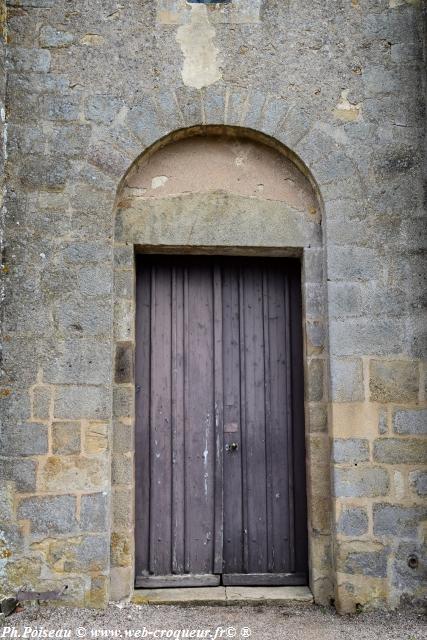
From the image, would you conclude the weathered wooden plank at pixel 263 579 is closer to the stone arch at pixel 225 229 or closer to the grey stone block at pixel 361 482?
the stone arch at pixel 225 229

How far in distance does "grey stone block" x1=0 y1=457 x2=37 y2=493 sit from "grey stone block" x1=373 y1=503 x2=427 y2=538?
7.03 ft

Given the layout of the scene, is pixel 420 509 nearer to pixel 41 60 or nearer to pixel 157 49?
pixel 157 49

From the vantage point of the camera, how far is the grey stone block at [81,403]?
12.8ft

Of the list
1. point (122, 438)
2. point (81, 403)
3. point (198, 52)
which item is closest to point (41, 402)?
point (81, 403)

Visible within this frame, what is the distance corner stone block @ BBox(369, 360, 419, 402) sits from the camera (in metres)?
4.03

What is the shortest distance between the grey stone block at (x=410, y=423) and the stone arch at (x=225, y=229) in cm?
46

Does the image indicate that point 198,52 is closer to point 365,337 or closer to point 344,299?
point 344,299

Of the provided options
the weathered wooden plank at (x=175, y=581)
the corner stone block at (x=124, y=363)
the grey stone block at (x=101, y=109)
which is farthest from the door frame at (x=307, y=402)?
the grey stone block at (x=101, y=109)

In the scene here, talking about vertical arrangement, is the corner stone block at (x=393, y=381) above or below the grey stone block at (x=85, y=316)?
below

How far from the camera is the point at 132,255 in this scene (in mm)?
4160

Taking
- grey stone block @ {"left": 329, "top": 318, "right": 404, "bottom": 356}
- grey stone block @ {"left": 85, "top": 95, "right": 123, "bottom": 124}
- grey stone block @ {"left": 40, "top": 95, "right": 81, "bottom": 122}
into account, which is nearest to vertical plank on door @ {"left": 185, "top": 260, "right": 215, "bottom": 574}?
grey stone block @ {"left": 329, "top": 318, "right": 404, "bottom": 356}

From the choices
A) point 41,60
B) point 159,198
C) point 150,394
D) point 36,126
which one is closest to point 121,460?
point 150,394

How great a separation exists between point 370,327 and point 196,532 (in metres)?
1.81

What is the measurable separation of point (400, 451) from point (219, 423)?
1205 mm
